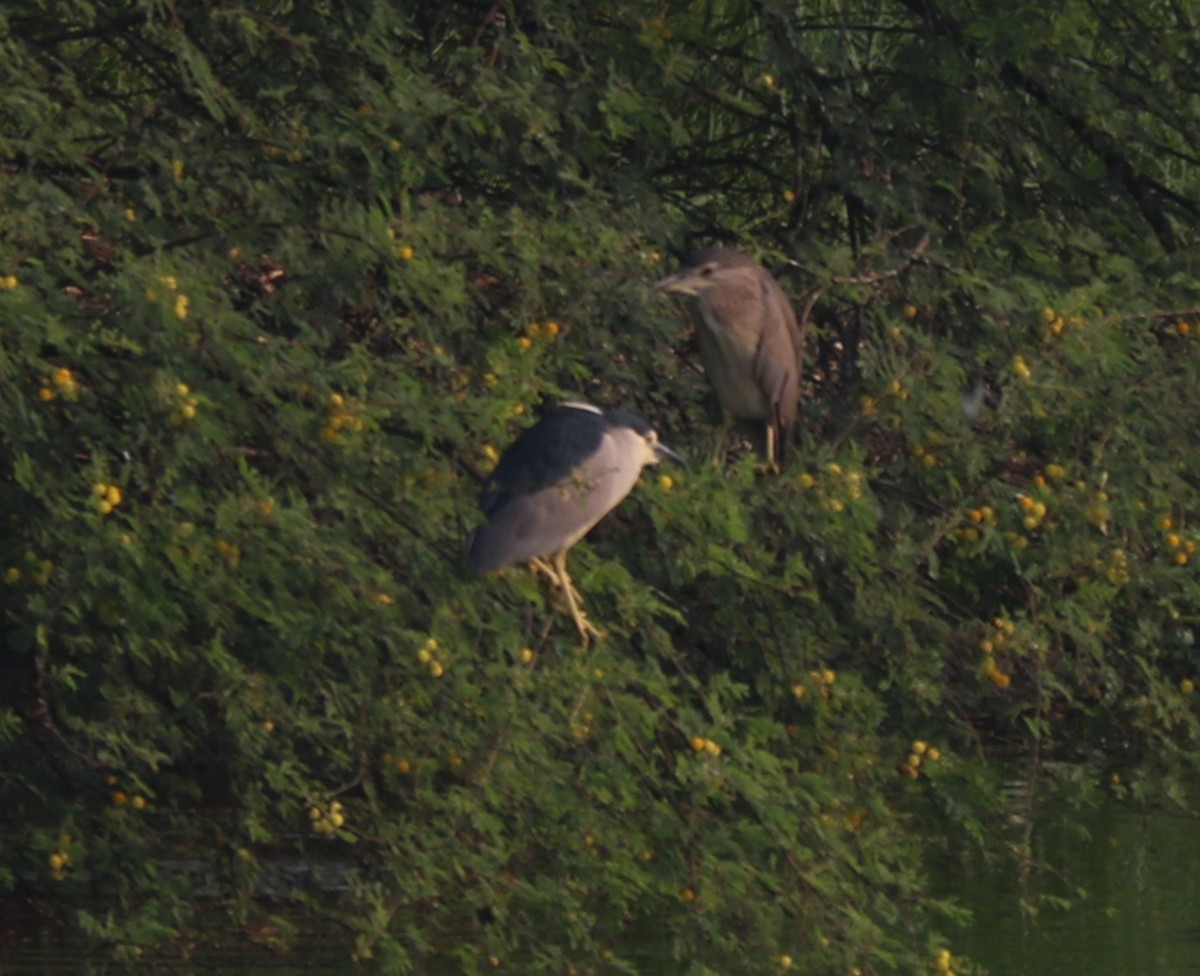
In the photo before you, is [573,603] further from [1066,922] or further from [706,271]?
[1066,922]

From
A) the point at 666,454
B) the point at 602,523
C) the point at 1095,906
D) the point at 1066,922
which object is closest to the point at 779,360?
the point at 602,523

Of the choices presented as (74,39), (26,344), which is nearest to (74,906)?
(26,344)

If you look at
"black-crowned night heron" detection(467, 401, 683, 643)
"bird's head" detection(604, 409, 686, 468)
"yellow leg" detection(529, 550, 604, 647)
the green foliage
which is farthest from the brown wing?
"yellow leg" detection(529, 550, 604, 647)

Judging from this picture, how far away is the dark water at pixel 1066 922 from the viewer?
21.3 feet

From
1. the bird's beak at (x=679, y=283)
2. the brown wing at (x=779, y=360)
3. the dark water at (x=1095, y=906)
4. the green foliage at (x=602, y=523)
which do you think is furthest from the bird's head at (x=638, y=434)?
the dark water at (x=1095, y=906)

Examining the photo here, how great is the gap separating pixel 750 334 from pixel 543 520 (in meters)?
1.76

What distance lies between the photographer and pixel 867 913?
603cm

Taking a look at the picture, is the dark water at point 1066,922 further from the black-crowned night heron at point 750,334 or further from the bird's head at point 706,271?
the bird's head at point 706,271

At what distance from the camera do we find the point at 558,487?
5.19m

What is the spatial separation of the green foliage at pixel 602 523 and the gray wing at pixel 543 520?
0.08m

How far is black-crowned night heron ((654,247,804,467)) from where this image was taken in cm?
664

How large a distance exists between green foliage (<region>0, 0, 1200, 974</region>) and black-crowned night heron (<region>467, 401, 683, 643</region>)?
8 centimetres

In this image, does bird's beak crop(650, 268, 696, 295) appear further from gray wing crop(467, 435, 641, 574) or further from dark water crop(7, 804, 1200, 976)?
dark water crop(7, 804, 1200, 976)

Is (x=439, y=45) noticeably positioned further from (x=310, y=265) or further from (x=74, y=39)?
(x=310, y=265)
